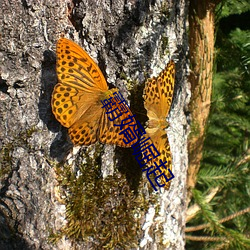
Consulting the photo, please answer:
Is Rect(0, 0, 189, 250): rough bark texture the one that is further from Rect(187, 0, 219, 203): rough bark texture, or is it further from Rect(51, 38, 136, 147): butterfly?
Rect(187, 0, 219, 203): rough bark texture

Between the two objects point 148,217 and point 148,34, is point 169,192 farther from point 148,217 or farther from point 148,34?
point 148,34

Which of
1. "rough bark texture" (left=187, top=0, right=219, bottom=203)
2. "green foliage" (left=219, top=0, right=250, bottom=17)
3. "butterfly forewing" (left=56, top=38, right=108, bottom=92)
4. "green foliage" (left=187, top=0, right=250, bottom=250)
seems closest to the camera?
"butterfly forewing" (left=56, top=38, right=108, bottom=92)

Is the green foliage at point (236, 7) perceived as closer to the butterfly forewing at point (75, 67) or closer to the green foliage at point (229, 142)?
the green foliage at point (229, 142)

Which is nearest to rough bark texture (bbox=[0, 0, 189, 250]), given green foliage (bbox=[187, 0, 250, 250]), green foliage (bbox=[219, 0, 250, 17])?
green foliage (bbox=[187, 0, 250, 250])

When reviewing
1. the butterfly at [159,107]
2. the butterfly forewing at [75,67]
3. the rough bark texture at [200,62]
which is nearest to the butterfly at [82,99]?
the butterfly forewing at [75,67]

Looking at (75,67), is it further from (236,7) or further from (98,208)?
(236,7)

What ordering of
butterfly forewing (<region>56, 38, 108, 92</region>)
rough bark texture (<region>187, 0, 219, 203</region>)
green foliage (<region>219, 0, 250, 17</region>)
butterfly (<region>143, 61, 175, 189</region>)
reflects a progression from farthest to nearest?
1. green foliage (<region>219, 0, 250, 17</region>)
2. rough bark texture (<region>187, 0, 219, 203</region>)
3. butterfly (<region>143, 61, 175, 189</region>)
4. butterfly forewing (<region>56, 38, 108, 92</region>)
